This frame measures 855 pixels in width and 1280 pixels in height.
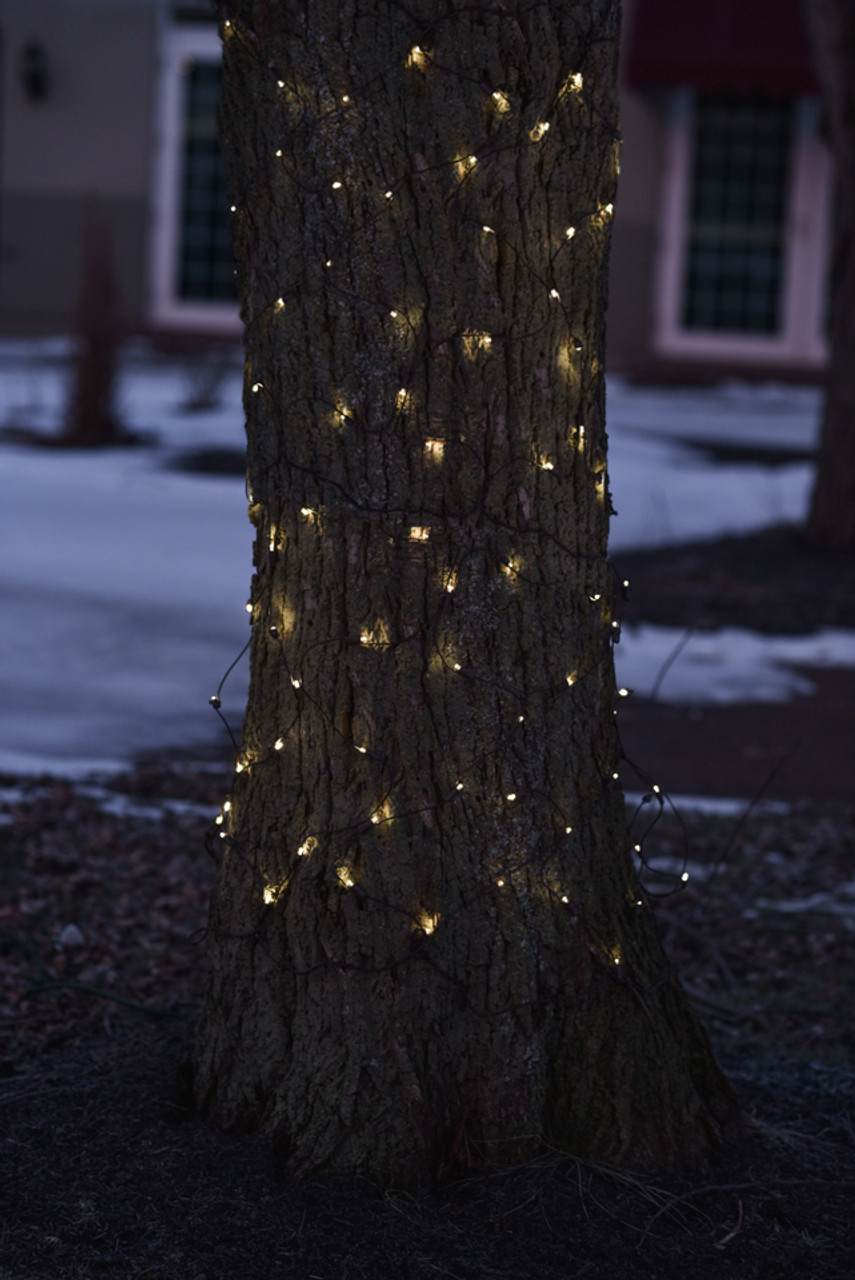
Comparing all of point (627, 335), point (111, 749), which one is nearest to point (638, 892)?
point (111, 749)

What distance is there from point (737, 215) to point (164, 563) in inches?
452

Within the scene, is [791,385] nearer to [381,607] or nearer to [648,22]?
[648,22]

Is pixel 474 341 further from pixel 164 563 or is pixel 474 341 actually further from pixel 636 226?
pixel 636 226

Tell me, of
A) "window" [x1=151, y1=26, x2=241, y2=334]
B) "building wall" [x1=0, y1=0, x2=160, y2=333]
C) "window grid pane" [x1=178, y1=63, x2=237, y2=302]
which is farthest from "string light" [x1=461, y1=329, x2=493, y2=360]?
Result: "window grid pane" [x1=178, y1=63, x2=237, y2=302]

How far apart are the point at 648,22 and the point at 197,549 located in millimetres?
10300

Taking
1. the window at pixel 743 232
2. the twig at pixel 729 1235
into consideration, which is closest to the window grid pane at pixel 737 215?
the window at pixel 743 232

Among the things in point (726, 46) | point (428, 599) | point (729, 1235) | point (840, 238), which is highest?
point (726, 46)

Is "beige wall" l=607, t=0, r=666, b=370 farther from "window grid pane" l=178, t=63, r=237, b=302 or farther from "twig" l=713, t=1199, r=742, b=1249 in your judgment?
"twig" l=713, t=1199, r=742, b=1249

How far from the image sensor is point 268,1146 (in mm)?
2607

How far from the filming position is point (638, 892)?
2.77m

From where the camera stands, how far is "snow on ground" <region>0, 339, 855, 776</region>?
6168 millimetres

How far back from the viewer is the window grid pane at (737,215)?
17.7 meters

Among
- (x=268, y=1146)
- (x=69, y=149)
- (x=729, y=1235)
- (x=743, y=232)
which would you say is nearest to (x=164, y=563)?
(x=268, y=1146)

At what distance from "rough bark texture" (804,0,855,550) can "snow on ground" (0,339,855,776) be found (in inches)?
57.0
